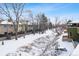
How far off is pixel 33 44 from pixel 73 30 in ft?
1.79

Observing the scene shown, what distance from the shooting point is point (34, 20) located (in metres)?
3.01

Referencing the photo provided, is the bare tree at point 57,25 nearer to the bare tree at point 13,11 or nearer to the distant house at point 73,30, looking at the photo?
the distant house at point 73,30

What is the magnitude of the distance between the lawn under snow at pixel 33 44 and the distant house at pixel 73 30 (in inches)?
3.9

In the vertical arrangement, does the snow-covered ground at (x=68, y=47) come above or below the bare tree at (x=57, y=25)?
below

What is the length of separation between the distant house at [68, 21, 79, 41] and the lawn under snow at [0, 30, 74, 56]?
0.33 feet

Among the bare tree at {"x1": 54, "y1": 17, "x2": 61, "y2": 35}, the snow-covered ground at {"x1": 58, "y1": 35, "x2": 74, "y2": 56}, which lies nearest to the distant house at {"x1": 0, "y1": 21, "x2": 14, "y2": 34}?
the bare tree at {"x1": 54, "y1": 17, "x2": 61, "y2": 35}

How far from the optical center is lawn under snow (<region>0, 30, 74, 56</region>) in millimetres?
2922

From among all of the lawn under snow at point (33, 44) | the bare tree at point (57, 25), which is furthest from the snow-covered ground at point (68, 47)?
the bare tree at point (57, 25)

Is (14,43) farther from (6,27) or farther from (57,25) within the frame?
(57,25)

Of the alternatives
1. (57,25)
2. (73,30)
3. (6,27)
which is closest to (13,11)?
(6,27)

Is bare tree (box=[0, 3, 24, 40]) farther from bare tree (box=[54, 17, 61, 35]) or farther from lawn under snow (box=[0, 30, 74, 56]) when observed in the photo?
bare tree (box=[54, 17, 61, 35])

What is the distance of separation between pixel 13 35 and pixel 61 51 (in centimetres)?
65

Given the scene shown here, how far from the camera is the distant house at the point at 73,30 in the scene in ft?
9.52

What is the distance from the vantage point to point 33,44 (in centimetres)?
299
